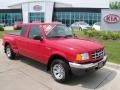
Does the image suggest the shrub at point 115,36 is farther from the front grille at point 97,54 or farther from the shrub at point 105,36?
the front grille at point 97,54

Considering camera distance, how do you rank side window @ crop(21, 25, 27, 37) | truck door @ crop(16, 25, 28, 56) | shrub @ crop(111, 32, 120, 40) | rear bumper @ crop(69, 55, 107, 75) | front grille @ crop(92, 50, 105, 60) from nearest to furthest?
rear bumper @ crop(69, 55, 107, 75) < front grille @ crop(92, 50, 105, 60) < truck door @ crop(16, 25, 28, 56) < side window @ crop(21, 25, 27, 37) < shrub @ crop(111, 32, 120, 40)

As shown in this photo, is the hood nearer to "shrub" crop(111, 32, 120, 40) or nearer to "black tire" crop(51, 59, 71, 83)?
"black tire" crop(51, 59, 71, 83)

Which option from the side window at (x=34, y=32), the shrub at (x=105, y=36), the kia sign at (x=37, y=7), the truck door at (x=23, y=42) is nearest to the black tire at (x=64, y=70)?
the side window at (x=34, y=32)

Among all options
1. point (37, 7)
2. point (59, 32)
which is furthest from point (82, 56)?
point (37, 7)

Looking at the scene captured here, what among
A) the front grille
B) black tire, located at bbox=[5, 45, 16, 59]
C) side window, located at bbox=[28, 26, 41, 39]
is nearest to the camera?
the front grille

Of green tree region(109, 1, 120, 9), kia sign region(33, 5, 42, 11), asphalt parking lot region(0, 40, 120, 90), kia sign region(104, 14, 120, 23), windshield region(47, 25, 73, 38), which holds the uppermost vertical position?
green tree region(109, 1, 120, 9)

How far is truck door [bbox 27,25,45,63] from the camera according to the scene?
7548 millimetres

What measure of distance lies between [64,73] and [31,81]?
1151 mm

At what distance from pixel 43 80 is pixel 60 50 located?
121 centimetres

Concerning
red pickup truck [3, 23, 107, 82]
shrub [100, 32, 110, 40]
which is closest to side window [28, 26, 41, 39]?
red pickup truck [3, 23, 107, 82]

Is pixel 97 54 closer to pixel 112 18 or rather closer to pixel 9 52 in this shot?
pixel 9 52

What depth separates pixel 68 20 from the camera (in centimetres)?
6222

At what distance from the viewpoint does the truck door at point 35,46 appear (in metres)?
7.55

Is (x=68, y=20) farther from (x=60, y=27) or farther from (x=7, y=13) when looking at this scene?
(x=60, y=27)
